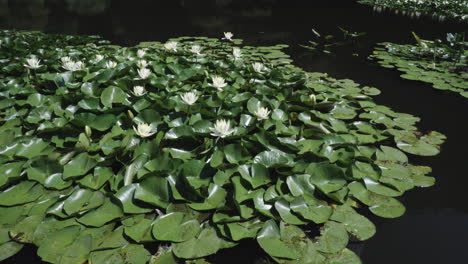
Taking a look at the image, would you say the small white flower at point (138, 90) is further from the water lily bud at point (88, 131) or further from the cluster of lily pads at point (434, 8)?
the cluster of lily pads at point (434, 8)

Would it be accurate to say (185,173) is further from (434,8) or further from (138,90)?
(434,8)

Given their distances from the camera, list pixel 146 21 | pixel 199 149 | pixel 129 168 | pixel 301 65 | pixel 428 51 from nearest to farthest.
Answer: pixel 129 168 < pixel 199 149 < pixel 301 65 < pixel 428 51 < pixel 146 21

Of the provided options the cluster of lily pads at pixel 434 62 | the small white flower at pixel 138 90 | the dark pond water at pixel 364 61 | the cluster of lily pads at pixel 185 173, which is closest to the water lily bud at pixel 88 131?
the cluster of lily pads at pixel 185 173

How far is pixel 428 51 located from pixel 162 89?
4.99 metres

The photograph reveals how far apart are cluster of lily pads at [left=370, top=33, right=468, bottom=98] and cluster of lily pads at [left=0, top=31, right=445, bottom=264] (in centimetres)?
152

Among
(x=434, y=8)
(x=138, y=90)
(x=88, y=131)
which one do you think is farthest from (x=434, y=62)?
(x=434, y=8)

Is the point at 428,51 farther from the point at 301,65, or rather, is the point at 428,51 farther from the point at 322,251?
the point at 322,251

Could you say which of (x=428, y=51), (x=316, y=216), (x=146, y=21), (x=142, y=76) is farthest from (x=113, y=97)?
(x=146, y=21)

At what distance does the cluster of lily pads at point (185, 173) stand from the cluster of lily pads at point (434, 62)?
4.99ft

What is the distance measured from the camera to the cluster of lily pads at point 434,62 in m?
3.68

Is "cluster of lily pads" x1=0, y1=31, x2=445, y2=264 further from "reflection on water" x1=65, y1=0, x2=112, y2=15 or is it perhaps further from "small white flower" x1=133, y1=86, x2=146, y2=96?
"reflection on water" x1=65, y1=0, x2=112, y2=15

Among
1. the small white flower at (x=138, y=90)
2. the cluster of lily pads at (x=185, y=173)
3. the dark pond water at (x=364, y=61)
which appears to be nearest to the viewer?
the cluster of lily pads at (x=185, y=173)

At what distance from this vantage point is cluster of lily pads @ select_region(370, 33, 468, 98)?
368 centimetres

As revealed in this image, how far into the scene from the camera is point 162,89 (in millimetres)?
2611
